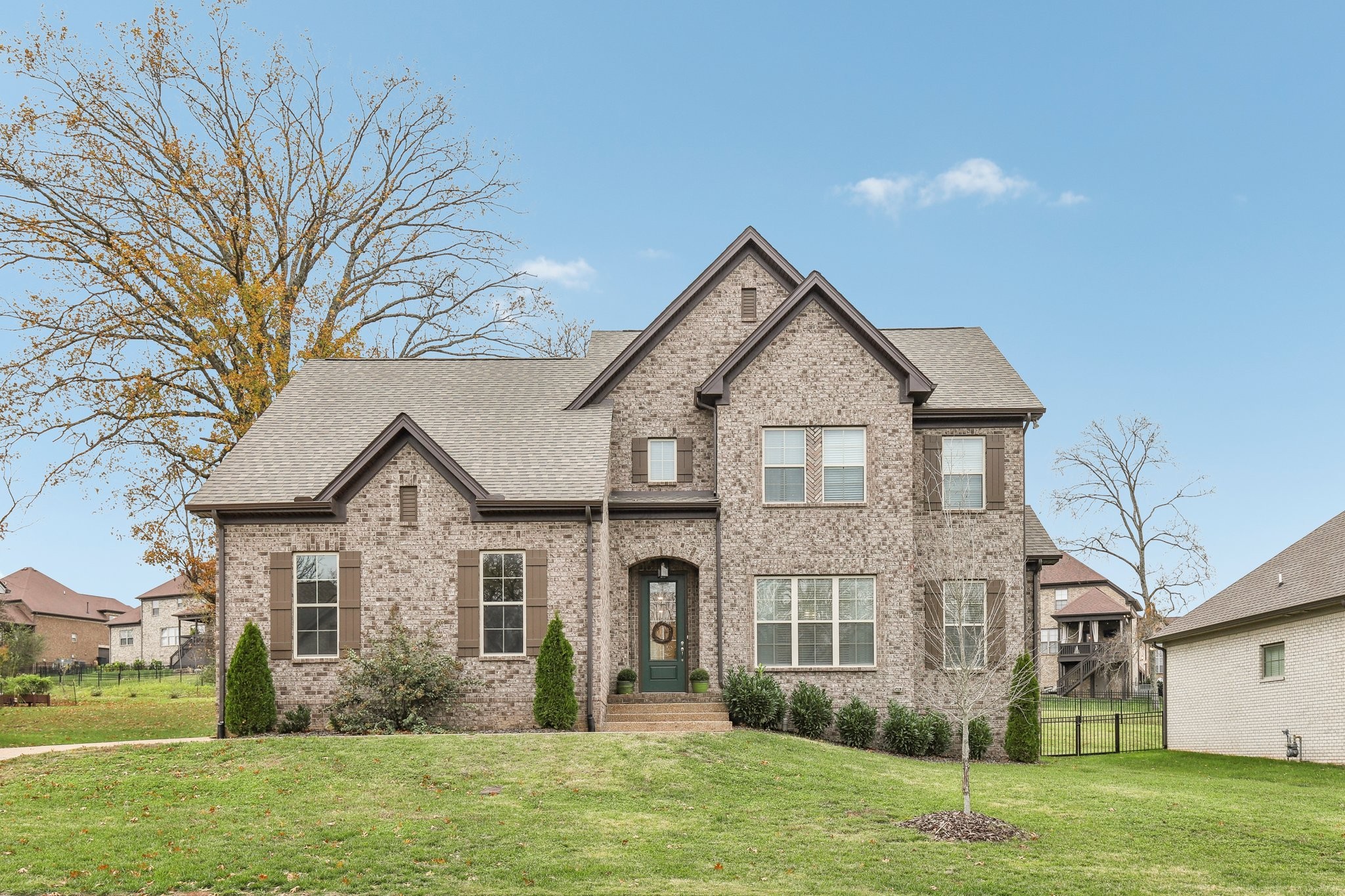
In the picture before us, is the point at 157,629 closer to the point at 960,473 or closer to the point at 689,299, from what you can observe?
the point at 689,299

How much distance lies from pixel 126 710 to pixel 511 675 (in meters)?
15.8

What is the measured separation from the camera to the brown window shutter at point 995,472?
22578 mm

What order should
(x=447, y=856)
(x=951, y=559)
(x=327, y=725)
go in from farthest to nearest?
(x=951, y=559), (x=327, y=725), (x=447, y=856)

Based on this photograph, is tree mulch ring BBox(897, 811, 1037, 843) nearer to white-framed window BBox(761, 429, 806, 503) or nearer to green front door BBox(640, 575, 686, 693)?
green front door BBox(640, 575, 686, 693)

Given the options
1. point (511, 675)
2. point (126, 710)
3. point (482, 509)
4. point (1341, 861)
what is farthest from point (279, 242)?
point (1341, 861)

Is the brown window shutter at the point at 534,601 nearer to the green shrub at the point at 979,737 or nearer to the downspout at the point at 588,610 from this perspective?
the downspout at the point at 588,610

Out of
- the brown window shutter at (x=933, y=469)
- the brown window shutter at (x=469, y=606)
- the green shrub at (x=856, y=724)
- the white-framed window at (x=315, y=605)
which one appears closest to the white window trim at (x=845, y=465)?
the brown window shutter at (x=933, y=469)

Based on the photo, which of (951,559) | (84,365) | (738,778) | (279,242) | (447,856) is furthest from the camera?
(279,242)

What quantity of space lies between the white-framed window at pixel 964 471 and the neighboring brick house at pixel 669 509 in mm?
48

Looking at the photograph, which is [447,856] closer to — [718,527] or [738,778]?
[738,778]

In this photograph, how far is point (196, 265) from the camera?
98.5ft

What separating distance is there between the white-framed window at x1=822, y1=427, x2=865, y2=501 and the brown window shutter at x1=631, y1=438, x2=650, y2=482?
3.63 m

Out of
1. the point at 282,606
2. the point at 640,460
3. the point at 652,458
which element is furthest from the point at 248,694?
the point at 652,458

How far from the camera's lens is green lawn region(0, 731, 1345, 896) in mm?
11000
